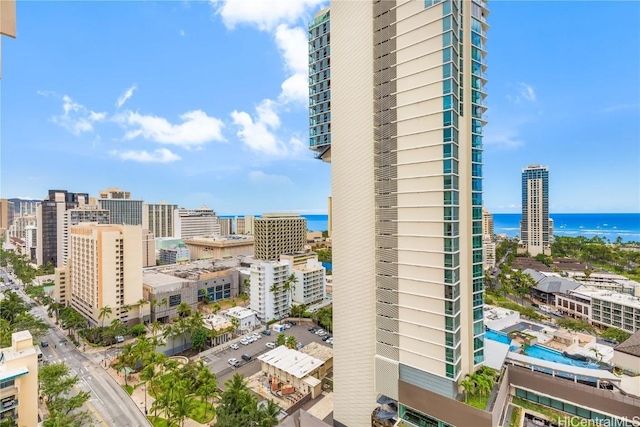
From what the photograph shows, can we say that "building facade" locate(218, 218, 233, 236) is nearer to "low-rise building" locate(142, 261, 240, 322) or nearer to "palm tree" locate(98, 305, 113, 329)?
"low-rise building" locate(142, 261, 240, 322)

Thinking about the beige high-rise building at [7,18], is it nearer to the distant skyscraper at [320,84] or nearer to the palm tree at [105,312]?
the distant skyscraper at [320,84]

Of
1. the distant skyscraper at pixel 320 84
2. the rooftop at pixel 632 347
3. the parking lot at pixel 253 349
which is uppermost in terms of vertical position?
the distant skyscraper at pixel 320 84

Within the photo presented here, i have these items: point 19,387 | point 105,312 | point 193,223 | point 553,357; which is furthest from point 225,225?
point 553,357

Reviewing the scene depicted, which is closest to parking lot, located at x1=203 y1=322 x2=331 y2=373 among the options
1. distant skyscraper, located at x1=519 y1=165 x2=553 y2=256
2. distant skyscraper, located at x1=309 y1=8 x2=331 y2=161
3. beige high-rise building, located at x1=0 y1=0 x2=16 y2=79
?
distant skyscraper, located at x1=309 y1=8 x2=331 y2=161

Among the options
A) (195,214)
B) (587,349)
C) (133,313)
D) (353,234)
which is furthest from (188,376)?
(195,214)

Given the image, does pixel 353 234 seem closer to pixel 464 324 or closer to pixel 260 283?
pixel 464 324

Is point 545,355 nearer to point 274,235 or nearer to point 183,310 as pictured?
point 183,310

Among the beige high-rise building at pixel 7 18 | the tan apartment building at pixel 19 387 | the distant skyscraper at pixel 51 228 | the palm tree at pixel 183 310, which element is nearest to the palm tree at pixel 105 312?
the palm tree at pixel 183 310
